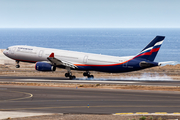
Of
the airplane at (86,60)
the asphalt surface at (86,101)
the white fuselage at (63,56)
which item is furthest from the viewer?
the white fuselage at (63,56)

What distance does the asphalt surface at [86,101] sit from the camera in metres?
28.5

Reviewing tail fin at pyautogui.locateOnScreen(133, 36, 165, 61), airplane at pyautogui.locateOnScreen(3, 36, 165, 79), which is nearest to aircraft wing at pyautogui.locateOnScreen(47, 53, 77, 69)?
airplane at pyautogui.locateOnScreen(3, 36, 165, 79)

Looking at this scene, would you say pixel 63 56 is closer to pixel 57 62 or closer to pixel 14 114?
pixel 57 62

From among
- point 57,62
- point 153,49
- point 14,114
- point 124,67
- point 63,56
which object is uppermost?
point 153,49

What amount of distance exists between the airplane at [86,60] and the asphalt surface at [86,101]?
11247mm

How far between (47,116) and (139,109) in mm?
9025

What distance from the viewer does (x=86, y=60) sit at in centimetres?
5438

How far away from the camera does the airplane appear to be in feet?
162

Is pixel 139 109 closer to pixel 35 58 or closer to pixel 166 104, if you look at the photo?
pixel 166 104

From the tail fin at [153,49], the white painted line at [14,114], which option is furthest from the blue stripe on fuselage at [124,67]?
the white painted line at [14,114]

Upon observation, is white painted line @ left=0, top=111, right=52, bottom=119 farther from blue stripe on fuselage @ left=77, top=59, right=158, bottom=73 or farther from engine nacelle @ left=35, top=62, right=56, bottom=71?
engine nacelle @ left=35, top=62, right=56, bottom=71

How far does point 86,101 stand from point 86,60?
72.7 feet

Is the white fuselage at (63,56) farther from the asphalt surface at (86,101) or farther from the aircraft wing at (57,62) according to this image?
the asphalt surface at (86,101)

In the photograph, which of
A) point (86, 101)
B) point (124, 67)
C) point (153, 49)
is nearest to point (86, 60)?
point (124, 67)
